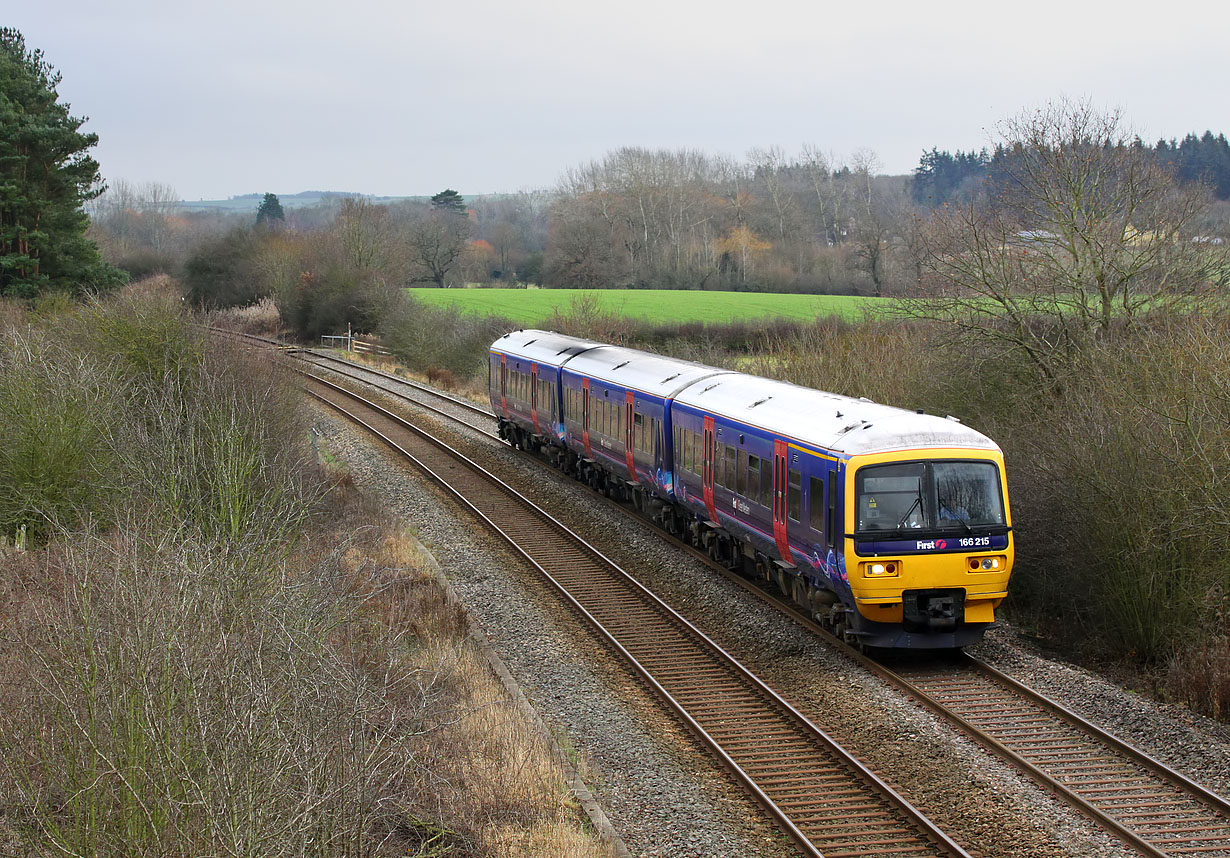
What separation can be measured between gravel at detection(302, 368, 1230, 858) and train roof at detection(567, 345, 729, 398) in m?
3.32

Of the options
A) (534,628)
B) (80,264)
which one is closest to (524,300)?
(80,264)

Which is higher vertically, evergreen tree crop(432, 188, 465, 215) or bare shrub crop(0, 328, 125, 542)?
evergreen tree crop(432, 188, 465, 215)

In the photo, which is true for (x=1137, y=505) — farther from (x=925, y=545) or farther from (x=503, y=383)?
(x=503, y=383)

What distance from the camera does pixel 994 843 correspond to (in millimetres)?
8969

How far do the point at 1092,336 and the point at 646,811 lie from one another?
1370 cm

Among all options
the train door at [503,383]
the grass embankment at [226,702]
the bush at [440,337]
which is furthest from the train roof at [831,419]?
the bush at [440,337]

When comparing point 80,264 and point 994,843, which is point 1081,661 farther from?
point 80,264

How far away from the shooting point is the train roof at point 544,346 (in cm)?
2717

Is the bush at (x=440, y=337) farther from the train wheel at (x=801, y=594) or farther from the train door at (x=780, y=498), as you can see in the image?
the train door at (x=780, y=498)

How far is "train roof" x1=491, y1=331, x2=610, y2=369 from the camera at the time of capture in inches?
1070

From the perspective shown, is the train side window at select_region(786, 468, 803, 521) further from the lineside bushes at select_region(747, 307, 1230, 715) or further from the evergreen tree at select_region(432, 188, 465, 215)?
the evergreen tree at select_region(432, 188, 465, 215)

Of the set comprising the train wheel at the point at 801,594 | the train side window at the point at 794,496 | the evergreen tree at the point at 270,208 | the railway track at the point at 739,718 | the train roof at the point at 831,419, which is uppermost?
the evergreen tree at the point at 270,208

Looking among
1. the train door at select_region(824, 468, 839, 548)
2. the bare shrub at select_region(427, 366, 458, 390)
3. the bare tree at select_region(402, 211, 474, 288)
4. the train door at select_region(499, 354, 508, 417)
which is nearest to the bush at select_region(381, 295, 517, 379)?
the bare shrub at select_region(427, 366, 458, 390)

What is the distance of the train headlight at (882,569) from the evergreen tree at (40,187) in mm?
26982
